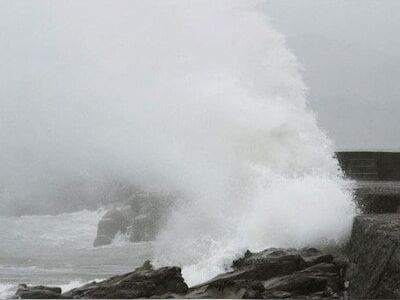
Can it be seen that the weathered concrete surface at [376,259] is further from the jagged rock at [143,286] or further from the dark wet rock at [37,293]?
the dark wet rock at [37,293]

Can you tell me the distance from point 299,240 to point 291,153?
5.29 meters

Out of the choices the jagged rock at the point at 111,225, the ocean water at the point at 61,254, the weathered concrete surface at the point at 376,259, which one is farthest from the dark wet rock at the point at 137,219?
the weathered concrete surface at the point at 376,259

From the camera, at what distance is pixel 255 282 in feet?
25.0

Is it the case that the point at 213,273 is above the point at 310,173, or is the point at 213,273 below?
below

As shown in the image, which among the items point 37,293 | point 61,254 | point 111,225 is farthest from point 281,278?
point 111,225

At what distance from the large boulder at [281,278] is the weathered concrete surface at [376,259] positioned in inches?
11.3

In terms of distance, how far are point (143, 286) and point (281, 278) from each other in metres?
1.74

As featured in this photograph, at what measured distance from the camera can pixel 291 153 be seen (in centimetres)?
1606

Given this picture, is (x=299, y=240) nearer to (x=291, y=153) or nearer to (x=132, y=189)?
(x=291, y=153)

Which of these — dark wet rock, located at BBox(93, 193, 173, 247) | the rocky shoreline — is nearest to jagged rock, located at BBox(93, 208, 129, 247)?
dark wet rock, located at BBox(93, 193, 173, 247)

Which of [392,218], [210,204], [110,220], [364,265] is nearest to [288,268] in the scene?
[364,265]

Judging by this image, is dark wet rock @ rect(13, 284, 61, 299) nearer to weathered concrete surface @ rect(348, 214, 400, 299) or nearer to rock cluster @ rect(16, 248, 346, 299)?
rock cluster @ rect(16, 248, 346, 299)

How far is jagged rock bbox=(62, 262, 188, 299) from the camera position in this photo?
7844 mm

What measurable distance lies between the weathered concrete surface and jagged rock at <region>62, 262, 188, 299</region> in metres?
2.21
